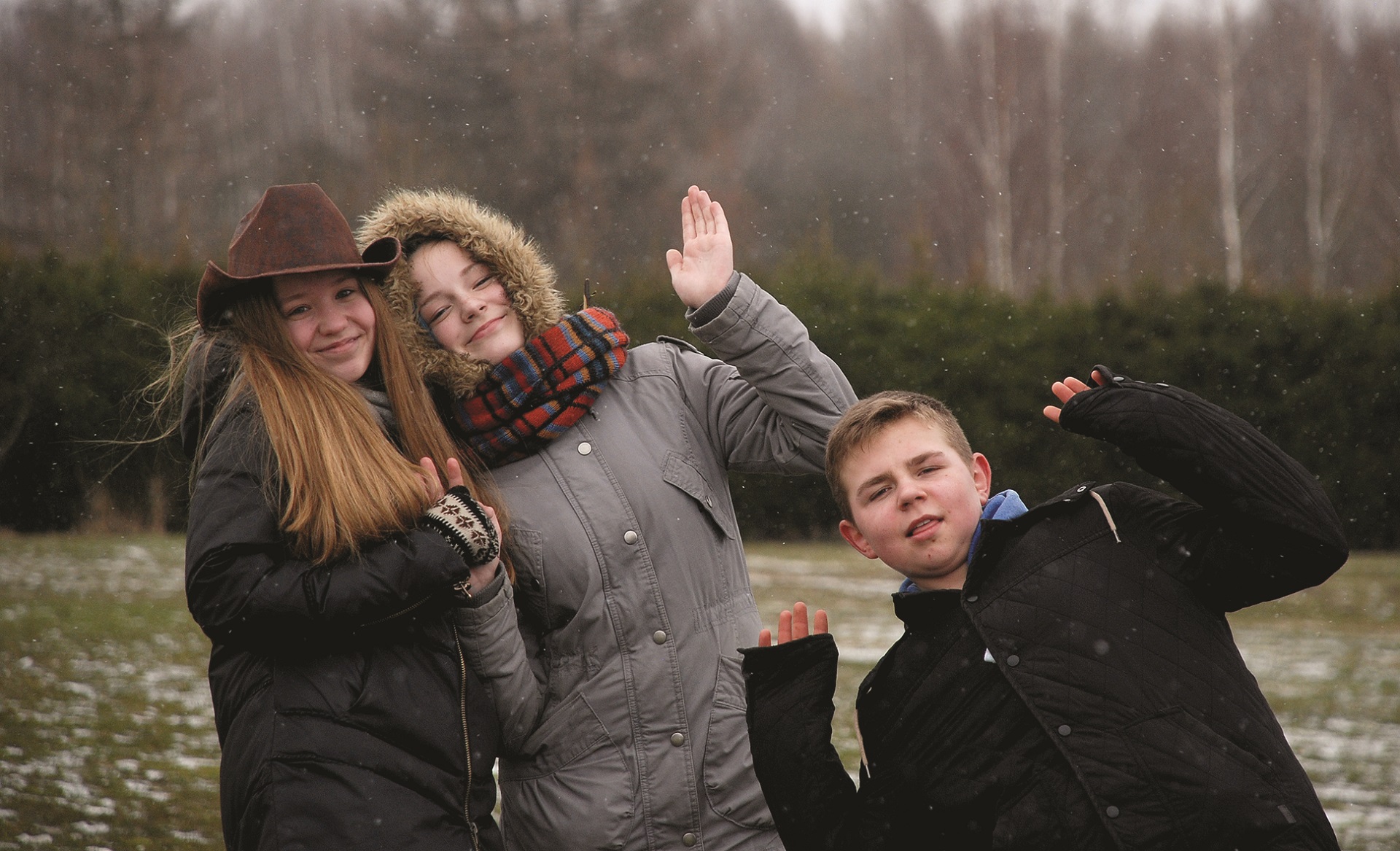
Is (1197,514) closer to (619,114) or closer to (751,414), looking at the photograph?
(751,414)

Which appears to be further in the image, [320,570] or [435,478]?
[435,478]

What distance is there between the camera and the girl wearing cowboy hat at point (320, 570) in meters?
2.14

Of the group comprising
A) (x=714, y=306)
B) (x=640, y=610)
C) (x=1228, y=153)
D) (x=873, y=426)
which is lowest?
(x=1228, y=153)

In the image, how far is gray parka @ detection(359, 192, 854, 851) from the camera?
2484 mm

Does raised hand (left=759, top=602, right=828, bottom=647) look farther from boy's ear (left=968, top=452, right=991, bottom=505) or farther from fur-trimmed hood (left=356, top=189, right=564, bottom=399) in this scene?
fur-trimmed hood (left=356, top=189, right=564, bottom=399)

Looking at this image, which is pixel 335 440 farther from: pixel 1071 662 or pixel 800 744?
pixel 1071 662

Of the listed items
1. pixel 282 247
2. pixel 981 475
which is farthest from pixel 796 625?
pixel 282 247

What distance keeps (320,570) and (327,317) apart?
628 mm

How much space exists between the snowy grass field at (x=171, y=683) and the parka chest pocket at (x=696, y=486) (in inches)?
120

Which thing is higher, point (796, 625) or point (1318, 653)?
point (796, 625)

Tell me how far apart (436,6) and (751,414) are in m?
26.6

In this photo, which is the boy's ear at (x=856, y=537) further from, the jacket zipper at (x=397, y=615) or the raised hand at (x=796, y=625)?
the jacket zipper at (x=397, y=615)

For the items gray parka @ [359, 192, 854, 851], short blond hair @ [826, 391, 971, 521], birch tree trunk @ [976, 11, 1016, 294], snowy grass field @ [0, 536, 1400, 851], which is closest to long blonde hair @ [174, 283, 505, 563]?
gray parka @ [359, 192, 854, 851]

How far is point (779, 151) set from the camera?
32.1 m
